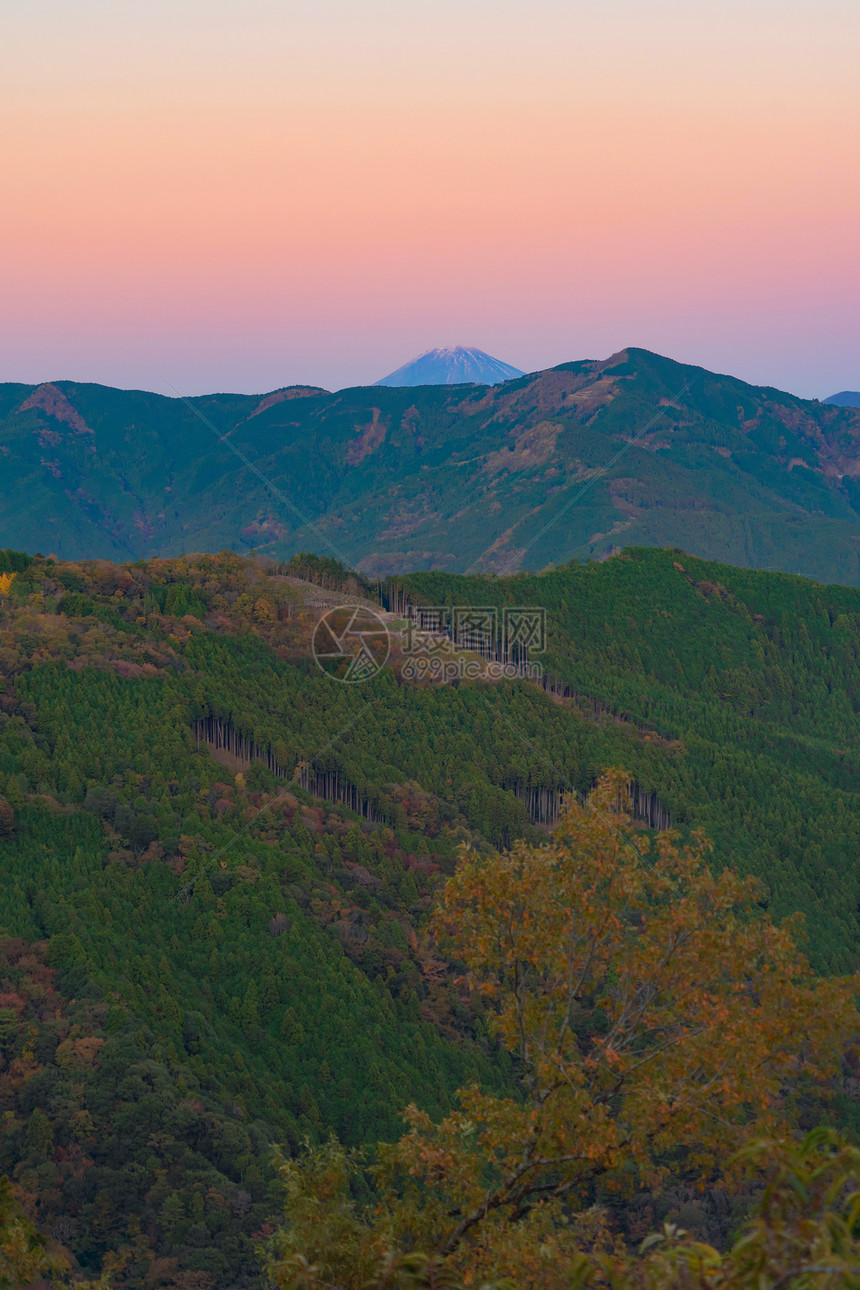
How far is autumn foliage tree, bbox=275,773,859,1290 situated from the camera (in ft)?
50.4

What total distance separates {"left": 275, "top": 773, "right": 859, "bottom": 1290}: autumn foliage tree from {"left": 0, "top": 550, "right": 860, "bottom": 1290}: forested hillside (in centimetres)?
539

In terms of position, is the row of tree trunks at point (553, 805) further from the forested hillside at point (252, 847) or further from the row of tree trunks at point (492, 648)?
the row of tree trunks at point (492, 648)

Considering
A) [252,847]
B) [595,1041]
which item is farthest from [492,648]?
[595,1041]

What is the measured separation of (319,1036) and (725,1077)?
46.6 m

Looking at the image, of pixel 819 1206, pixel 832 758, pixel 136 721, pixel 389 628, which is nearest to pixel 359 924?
pixel 136 721

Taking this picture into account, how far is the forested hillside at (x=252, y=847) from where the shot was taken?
4538 centimetres

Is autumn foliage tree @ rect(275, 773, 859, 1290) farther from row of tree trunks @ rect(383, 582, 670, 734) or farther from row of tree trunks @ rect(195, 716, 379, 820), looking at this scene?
row of tree trunks @ rect(383, 582, 670, 734)

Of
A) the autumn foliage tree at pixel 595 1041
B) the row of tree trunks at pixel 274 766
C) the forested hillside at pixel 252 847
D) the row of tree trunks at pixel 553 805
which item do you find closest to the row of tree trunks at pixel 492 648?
the forested hillside at pixel 252 847

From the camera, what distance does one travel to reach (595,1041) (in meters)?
17.4

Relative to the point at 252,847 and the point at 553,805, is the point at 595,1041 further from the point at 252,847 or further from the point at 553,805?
the point at 553,805

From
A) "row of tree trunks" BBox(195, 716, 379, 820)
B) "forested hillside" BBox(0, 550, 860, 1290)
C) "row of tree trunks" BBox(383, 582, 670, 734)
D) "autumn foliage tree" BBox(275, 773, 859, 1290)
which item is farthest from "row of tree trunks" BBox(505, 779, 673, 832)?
"autumn foliage tree" BBox(275, 773, 859, 1290)

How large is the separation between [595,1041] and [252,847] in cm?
5684

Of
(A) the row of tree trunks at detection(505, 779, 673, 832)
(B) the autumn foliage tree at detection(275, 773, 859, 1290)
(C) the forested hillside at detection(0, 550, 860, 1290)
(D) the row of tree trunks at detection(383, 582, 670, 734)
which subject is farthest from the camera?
(D) the row of tree trunks at detection(383, 582, 670, 734)

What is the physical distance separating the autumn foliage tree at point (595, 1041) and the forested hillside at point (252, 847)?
17.7 ft
